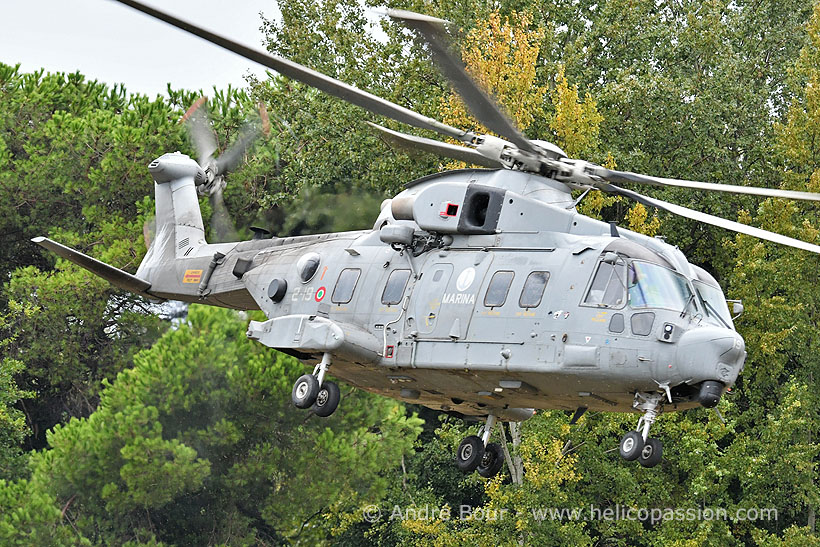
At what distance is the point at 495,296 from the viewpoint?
15.0 m

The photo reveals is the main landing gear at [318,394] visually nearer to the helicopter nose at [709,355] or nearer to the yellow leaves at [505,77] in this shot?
the helicopter nose at [709,355]

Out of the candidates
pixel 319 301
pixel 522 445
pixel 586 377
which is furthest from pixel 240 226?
pixel 586 377

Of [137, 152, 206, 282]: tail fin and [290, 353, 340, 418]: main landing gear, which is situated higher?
[137, 152, 206, 282]: tail fin

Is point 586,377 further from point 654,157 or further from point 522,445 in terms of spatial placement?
point 654,157

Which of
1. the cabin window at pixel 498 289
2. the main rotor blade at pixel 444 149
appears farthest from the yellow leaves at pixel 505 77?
the cabin window at pixel 498 289

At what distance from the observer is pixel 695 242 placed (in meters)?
32.4

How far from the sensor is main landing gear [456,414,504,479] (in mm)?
17078

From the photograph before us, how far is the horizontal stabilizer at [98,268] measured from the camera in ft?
61.2

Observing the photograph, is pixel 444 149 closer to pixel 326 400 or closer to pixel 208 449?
pixel 326 400

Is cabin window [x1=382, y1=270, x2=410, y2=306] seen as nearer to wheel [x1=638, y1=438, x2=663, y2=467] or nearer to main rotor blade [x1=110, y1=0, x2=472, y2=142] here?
main rotor blade [x1=110, y1=0, x2=472, y2=142]

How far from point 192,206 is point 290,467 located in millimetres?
8805

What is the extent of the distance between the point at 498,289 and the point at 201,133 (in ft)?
29.0

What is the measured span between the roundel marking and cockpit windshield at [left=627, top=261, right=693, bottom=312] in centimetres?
203

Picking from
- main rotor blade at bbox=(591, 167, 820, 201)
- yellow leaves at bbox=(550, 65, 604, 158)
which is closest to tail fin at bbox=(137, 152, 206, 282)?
main rotor blade at bbox=(591, 167, 820, 201)
